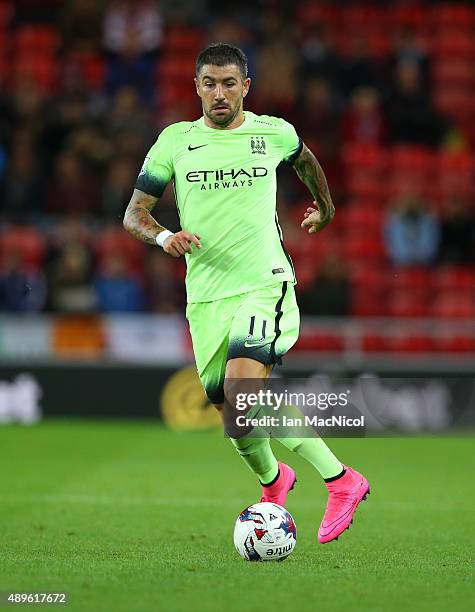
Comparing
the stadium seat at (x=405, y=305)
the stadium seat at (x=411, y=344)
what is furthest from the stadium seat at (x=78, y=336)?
the stadium seat at (x=405, y=305)

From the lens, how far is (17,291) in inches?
561

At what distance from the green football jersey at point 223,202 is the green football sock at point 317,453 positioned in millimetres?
820

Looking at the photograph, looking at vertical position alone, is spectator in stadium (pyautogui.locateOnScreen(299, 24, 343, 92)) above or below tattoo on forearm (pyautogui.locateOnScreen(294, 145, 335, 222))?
above

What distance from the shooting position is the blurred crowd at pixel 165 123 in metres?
14.5

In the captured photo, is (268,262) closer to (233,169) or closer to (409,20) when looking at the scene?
(233,169)

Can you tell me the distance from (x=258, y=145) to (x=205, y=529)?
2296 mm

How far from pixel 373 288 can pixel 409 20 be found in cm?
535

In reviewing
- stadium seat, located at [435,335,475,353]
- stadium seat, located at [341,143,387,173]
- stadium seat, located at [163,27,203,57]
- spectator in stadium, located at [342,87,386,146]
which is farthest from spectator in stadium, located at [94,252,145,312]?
stadium seat, located at [163,27,203,57]

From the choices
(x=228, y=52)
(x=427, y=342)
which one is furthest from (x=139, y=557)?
(x=427, y=342)

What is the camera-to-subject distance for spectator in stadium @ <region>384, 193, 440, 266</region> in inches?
604

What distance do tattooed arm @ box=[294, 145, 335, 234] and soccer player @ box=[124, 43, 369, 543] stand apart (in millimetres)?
181

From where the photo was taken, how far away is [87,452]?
1195cm

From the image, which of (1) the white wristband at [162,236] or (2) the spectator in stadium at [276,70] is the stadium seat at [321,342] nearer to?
(2) the spectator in stadium at [276,70]

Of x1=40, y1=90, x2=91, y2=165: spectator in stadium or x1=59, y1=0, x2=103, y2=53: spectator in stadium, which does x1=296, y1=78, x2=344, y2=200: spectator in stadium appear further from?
x1=59, y1=0, x2=103, y2=53: spectator in stadium
